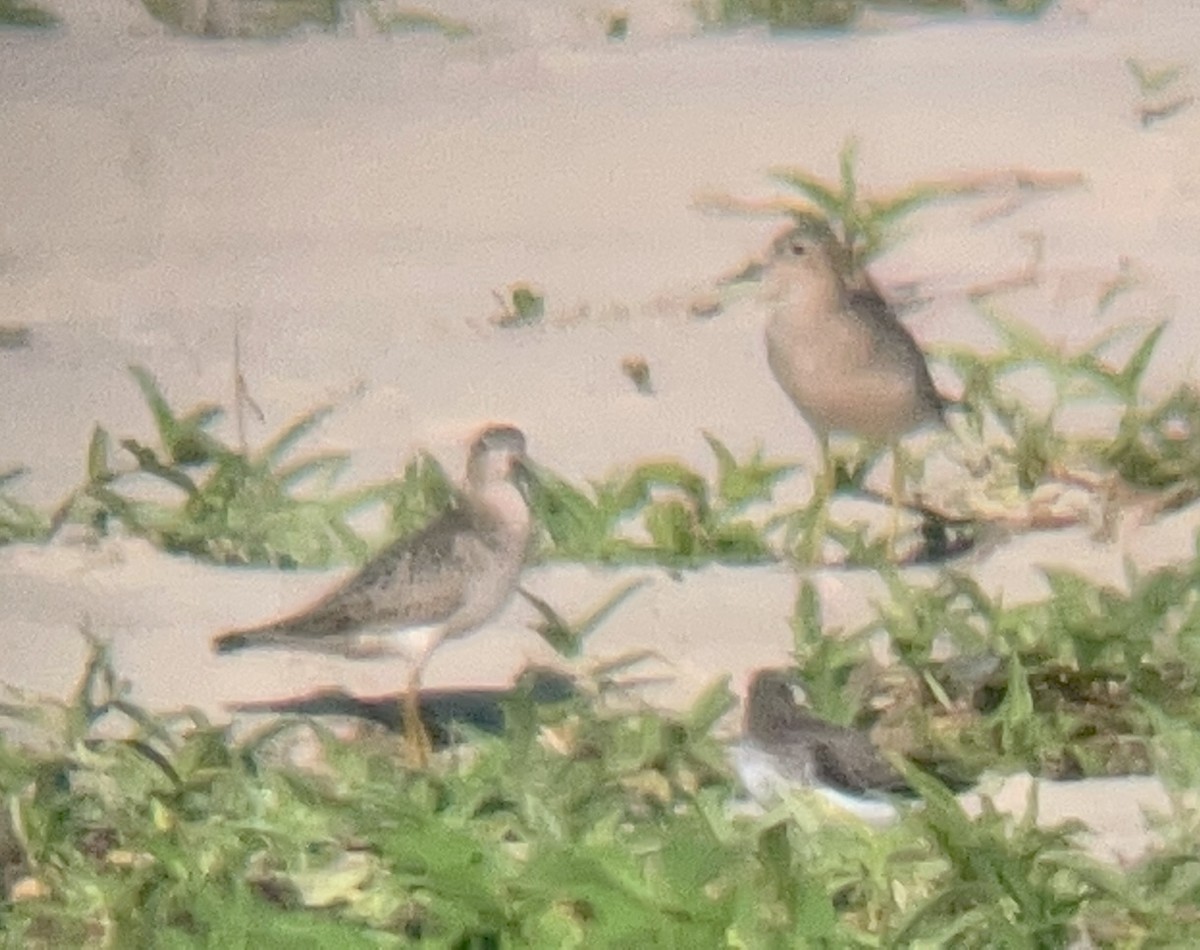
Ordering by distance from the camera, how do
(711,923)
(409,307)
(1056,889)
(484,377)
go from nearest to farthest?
(711,923) → (1056,889) → (484,377) → (409,307)

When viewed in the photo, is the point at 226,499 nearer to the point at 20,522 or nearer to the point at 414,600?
the point at 20,522

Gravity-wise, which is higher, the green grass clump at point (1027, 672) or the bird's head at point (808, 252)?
the bird's head at point (808, 252)

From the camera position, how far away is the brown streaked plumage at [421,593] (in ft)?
12.9

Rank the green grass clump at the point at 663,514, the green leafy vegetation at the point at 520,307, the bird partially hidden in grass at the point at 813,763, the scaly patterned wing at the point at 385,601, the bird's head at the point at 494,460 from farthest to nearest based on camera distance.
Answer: the green leafy vegetation at the point at 520,307, the green grass clump at the point at 663,514, the bird's head at the point at 494,460, the scaly patterned wing at the point at 385,601, the bird partially hidden in grass at the point at 813,763

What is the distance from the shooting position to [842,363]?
15.4 feet

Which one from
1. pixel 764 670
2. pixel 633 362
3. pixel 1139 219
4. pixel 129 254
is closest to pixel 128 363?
pixel 129 254

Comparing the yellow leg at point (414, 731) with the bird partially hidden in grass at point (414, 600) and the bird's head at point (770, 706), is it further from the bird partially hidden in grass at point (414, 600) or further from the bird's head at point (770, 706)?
the bird's head at point (770, 706)

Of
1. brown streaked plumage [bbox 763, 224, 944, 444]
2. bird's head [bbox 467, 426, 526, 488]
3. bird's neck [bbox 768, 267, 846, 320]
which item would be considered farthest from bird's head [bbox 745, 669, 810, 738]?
bird's neck [bbox 768, 267, 846, 320]

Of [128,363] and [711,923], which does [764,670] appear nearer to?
Result: [711,923]

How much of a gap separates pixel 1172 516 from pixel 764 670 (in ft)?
3.34

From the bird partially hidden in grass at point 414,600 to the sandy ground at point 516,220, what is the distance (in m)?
0.29

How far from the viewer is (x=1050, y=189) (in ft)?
19.3

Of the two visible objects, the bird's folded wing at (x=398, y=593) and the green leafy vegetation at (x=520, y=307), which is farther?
the green leafy vegetation at (x=520, y=307)

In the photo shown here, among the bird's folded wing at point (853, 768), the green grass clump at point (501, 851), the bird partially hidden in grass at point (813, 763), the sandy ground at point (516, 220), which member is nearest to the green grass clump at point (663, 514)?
the sandy ground at point (516, 220)
